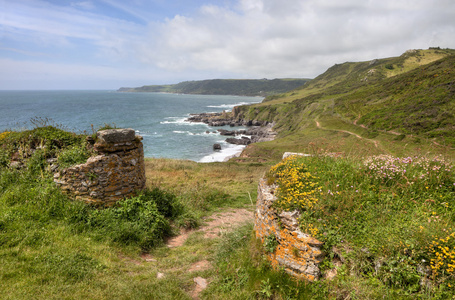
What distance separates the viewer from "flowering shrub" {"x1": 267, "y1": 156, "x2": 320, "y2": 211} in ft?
17.0

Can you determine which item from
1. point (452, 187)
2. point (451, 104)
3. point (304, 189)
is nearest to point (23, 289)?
→ point (304, 189)

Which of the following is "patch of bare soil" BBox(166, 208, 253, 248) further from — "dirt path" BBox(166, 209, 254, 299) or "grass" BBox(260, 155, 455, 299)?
"grass" BBox(260, 155, 455, 299)

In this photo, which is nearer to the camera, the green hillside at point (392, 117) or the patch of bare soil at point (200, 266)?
the patch of bare soil at point (200, 266)

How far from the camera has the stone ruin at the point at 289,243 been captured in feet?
14.6

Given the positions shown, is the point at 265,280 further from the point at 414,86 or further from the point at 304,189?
the point at 414,86

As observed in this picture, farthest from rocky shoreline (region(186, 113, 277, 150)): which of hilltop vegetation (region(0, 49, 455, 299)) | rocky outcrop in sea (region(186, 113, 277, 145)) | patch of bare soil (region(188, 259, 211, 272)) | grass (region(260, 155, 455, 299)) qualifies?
grass (region(260, 155, 455, 299))

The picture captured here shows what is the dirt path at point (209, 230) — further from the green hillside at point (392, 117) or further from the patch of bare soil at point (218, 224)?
the green hillside at point (392, 117)

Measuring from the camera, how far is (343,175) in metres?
5.96

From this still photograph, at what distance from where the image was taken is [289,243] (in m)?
4.80

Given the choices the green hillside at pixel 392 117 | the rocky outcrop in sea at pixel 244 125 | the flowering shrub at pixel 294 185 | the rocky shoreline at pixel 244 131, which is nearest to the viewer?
the flowering shrub at pixel 294 185

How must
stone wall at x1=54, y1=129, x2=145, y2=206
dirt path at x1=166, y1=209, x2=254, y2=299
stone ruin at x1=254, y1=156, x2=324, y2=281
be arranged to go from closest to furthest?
stone ruin at x1=254, y1=156, x2=324, y2=281 → dirt path at x1=166, y1=209, x2=254, y2=299 → stone wall at x1=54, y1=129, x2=145, y2=206

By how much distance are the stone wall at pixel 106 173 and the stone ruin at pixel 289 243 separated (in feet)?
17.3

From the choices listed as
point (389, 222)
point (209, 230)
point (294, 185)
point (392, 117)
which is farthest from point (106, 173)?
point (392, 117)

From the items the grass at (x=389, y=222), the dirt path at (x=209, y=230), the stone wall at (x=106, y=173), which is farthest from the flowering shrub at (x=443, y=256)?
the stone wall at (x=106, y=173)
